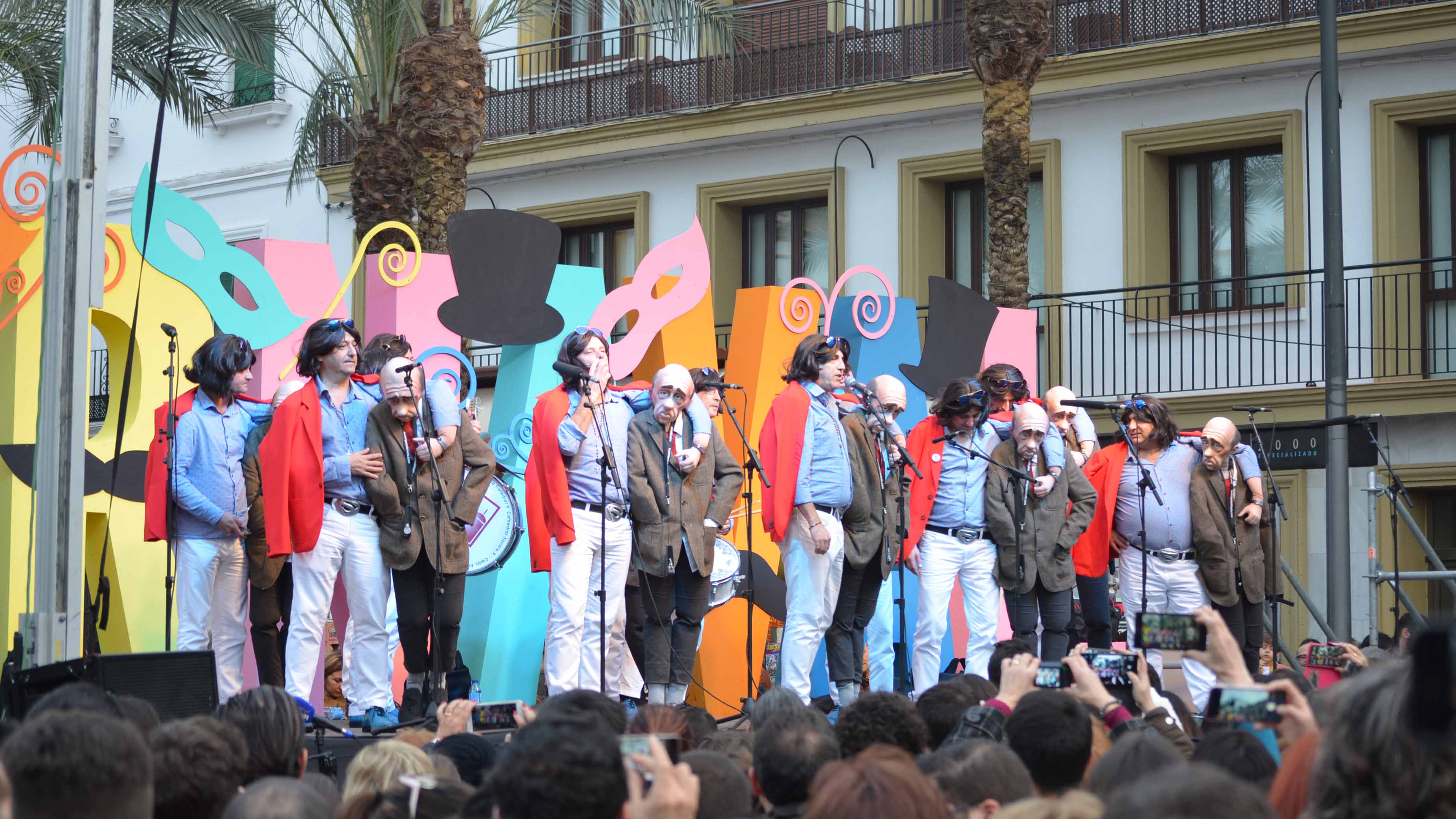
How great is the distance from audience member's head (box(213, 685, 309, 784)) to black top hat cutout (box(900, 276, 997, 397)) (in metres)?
7.97

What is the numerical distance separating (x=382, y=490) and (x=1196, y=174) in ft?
44.3

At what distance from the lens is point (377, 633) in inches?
336

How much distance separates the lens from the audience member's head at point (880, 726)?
4.86 meters

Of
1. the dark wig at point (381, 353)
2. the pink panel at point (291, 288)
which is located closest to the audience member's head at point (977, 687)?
the dark wig at point (381, 353)

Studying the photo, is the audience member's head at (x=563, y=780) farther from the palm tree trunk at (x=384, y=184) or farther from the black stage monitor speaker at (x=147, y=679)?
the palm tree trunk at (x=384, y=184)

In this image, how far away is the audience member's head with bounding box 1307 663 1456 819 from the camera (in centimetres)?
246

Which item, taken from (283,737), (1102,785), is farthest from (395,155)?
(1102,785)

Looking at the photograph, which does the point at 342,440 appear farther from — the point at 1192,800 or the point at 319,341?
the point at 1192,800

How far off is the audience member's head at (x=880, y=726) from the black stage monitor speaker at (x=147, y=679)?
2.39 meters

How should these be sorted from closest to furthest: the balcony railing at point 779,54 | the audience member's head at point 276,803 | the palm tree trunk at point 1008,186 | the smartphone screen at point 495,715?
the audience member's head at point 276,803
the smartphone screen at point 495,715
the palm tree trunk at point 1008,186
the balcony railing at point 779,54

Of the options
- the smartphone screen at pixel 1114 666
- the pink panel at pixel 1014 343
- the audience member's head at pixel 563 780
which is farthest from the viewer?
the pink panel at pixel 1014 343

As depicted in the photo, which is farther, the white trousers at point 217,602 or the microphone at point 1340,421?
the microphone at point 1340,421

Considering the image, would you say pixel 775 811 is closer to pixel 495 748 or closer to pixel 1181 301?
pixel 495 748

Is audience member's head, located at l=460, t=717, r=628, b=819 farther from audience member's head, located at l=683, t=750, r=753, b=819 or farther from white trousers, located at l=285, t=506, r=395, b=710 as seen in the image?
white trousers, located at l=285, t=506, r=395, b=710
